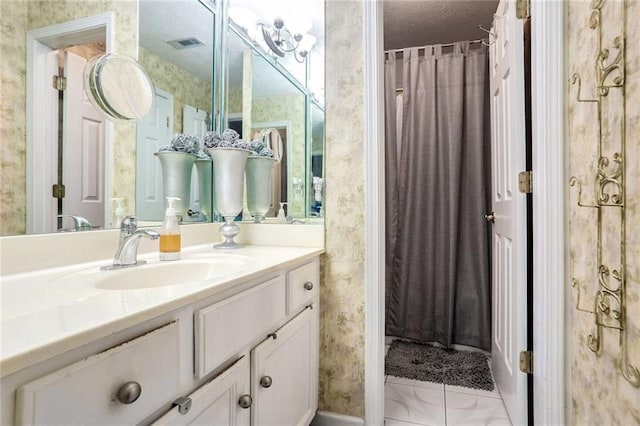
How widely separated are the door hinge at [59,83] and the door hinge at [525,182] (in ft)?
5.46

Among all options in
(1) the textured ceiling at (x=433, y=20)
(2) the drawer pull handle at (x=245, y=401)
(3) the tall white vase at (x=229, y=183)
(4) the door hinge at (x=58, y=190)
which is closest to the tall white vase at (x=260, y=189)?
(3) the tall white vase at (x=229, y=183)

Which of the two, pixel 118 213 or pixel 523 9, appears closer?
pixel 118 213

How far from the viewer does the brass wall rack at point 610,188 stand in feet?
2.93

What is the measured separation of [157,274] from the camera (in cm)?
105

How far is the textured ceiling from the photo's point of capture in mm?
2268

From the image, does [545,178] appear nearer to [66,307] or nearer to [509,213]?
[509,213]

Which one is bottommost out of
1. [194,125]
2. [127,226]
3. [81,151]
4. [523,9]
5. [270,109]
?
[127,226]

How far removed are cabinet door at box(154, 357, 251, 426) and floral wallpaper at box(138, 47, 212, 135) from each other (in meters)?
1.03

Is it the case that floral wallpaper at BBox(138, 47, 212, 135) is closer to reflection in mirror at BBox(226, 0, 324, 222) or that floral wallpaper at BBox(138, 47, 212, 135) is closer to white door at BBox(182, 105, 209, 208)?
white door at BBox(182, 105, 209, 208)

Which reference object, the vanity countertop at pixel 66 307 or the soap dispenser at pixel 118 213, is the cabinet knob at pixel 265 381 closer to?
the vanity countertop at pixel 66 307

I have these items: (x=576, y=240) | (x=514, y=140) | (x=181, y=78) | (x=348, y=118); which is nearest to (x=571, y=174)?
(x=576, y=240)

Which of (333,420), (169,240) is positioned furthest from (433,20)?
(333,420)

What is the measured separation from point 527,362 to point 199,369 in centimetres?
136

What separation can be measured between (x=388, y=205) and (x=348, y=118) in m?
1.24
